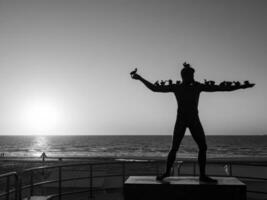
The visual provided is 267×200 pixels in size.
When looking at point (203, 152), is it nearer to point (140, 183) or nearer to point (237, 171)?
point (140, 183)

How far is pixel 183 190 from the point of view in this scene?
5.95 metres

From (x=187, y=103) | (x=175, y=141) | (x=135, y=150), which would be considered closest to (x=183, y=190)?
(x=175, y=141)

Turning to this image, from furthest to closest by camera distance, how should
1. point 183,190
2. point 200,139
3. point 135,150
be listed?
point 135,150
point 200,139
point 183,190

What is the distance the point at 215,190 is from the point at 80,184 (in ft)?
26.7

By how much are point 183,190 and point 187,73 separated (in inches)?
83.9

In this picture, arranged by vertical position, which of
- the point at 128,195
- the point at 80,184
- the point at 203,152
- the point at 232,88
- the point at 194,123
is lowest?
the point at 80,184

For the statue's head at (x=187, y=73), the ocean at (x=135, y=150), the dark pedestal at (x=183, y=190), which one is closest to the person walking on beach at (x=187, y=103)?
the statue's head at (x=187, y=73)

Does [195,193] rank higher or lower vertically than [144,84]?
lower

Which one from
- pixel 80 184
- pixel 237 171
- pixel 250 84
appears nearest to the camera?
pixel 250 84

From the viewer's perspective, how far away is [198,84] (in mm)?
6801

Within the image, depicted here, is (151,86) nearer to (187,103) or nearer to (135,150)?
(187,103)

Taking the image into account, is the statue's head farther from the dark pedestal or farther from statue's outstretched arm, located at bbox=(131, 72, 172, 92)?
the dark pedestal

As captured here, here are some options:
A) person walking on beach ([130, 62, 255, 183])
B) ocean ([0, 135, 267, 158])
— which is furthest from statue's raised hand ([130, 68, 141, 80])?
ocean ([0, 135, 267, 158])

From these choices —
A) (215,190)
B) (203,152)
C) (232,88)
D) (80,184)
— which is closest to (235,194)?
(215,190)
